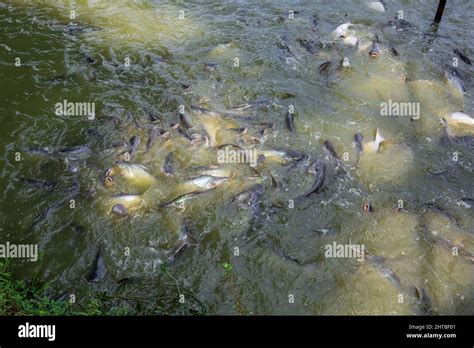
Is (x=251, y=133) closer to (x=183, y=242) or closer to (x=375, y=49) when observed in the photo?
(x=183, y=242)

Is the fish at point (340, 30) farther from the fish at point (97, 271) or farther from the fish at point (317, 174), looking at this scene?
the fish at point (97, 271)

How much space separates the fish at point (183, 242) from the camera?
5.46 meters

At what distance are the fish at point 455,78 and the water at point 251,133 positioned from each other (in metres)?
0.19

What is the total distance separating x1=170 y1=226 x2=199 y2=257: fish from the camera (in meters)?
5.46

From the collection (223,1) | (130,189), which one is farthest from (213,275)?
(223,1)

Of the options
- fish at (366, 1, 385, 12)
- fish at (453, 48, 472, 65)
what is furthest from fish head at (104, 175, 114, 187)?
fish at (366, 1, 385, 12)

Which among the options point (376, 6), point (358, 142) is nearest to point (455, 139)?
point (358, 142)

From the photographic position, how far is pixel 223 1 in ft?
36.2

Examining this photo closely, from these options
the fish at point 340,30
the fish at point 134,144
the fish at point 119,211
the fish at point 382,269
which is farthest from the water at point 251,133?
the fish at point 340,30

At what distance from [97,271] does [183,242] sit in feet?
3.61

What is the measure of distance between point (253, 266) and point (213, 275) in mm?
516

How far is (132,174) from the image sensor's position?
635 centimetres

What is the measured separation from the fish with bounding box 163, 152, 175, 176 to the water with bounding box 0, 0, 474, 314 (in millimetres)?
85

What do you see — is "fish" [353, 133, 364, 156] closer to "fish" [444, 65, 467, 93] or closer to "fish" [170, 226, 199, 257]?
"fish" [444, 65, 467, 93]
